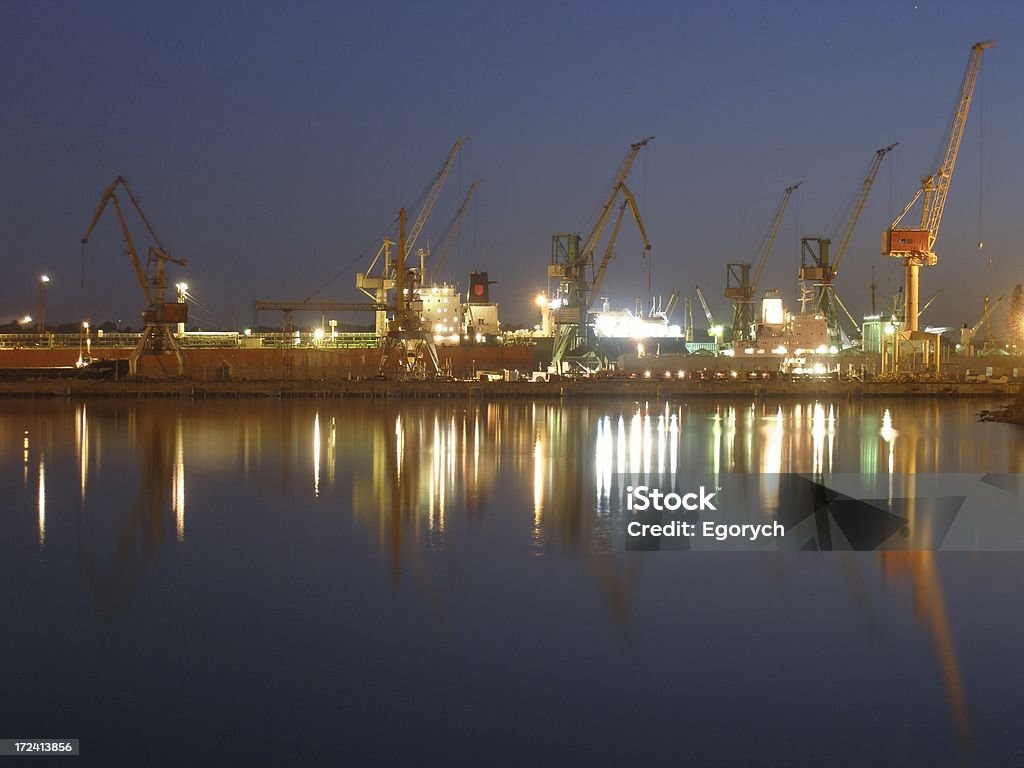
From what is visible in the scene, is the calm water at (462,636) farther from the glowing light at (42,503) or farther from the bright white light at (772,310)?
the bright white light at (772,310)

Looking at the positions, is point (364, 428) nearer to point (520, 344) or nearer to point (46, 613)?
point (46, 613)

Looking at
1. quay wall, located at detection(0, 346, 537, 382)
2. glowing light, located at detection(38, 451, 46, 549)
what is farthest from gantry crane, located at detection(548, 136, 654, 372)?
glowing light, located at detection(38, 451, 46, 549)

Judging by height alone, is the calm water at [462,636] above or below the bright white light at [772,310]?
below

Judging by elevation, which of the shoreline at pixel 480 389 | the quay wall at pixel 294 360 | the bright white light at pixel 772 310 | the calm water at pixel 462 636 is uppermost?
the bright white light at pixel 772 310

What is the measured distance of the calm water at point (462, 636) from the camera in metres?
6.95

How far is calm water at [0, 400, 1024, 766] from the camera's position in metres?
6.95
